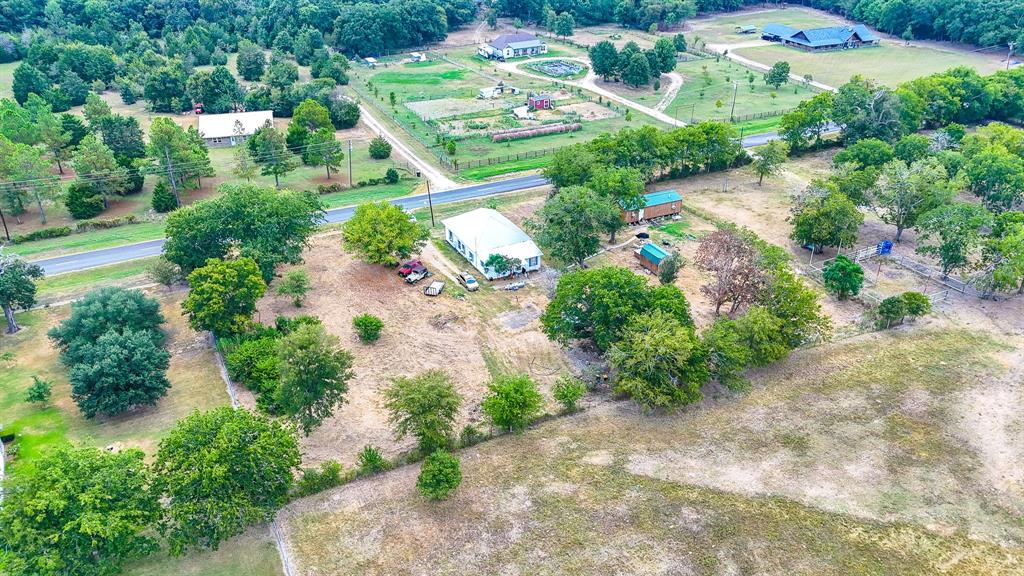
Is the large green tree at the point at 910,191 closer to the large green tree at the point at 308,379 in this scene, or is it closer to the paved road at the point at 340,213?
the paved road at the point at 340,213

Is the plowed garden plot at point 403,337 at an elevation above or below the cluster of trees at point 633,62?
below

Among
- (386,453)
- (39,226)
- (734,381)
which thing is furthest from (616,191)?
(39,226)

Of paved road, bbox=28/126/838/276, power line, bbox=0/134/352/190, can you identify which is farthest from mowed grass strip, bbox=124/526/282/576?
power line, bbox=0/134/352/190

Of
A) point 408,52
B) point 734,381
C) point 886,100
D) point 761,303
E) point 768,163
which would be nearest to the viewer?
point 734,381

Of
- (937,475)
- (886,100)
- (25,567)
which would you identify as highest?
(886,100)

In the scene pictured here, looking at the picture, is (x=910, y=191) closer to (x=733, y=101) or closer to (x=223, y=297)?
(x=733, y=101)

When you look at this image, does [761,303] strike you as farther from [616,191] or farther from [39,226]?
[39,226]

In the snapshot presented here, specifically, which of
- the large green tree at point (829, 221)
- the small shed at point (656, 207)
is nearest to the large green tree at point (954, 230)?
the large green tree at point (829, 221)
